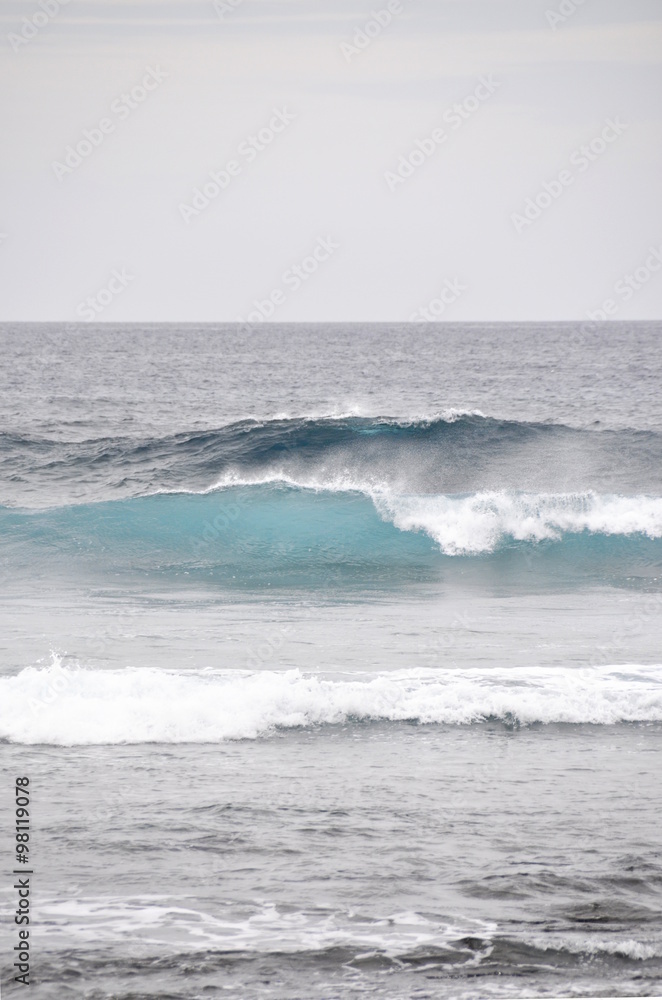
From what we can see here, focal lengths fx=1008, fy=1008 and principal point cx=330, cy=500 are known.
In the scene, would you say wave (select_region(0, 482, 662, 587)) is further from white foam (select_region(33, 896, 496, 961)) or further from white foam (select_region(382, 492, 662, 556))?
white foam (select_region(33, 896, 496, 961))

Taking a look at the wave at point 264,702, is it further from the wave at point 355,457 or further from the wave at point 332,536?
the wave at point 355,457

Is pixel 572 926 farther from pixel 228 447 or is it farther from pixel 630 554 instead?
pixel 228 447

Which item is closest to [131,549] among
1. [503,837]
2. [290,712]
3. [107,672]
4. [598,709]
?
[107,672]

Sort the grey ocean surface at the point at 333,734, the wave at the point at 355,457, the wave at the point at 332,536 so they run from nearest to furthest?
1. the grey ocean surface at the point at 333,734
2. the wave at the point at 332,536
3. the wave at the point at 355,457

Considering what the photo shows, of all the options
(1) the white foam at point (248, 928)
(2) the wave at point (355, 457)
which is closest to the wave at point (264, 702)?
(1) the white foam at point (248, 928)

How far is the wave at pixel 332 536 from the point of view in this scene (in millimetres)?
16688

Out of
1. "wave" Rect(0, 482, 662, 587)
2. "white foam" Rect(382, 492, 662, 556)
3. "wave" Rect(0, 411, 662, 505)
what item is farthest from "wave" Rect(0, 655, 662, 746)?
"wave" Rect(0, 411, 662, 505)

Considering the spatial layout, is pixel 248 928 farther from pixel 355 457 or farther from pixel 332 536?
pixel 355 457

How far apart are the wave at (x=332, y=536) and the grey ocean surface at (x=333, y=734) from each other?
7 cm

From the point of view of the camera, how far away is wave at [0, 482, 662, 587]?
16.7m

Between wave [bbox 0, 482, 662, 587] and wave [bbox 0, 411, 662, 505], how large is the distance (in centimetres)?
242

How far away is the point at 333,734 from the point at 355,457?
1743 centimetres

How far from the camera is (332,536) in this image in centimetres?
1855

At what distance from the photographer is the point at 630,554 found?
17.4m
